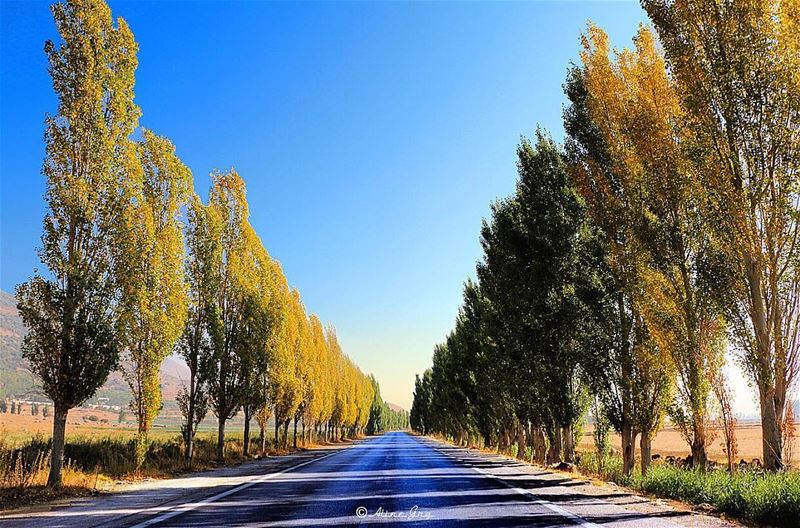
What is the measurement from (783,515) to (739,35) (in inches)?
359

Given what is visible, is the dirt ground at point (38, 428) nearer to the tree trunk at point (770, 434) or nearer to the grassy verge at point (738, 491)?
the grassy verge at point (738, 491)

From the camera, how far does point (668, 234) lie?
14.2 metres

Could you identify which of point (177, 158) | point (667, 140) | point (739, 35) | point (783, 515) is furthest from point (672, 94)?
point (177, 158)

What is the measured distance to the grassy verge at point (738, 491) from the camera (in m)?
7.94

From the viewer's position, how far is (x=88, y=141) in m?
15.3

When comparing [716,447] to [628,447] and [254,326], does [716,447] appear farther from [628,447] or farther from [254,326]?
[254,326]

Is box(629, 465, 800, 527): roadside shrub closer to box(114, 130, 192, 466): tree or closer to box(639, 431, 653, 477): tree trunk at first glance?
box(639, 431, 653, 477): tree trunk

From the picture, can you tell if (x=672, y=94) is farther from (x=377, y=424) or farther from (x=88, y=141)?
(x=377, y=424)

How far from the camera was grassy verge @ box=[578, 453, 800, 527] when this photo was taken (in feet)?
26.0

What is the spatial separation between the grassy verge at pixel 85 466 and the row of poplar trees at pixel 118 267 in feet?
2.07

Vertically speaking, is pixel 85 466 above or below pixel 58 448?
below

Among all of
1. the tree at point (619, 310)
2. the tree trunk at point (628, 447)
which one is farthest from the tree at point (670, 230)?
the tree trunk at point (628, 447)

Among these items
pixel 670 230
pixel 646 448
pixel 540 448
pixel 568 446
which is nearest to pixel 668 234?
pixel 670 230

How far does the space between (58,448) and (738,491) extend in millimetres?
14342
